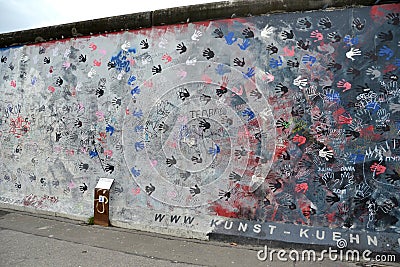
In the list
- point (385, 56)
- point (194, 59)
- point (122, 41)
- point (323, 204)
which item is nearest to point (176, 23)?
point (194, 59)

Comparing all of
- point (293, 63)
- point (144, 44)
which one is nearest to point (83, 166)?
point (144, 44)

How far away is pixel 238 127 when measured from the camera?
4977mm

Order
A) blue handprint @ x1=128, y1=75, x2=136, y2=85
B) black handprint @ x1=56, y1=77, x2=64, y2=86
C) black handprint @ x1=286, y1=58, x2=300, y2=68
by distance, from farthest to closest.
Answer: black handprint @ x1=56, y1=77, x2=64, y2=86 → blue handprint @ x1=128, y1=75, x2=136, y2=85 → black handprint @ x1=286, y1=58, x2=300, y2=68

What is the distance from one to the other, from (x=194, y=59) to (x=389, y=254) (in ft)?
12.2

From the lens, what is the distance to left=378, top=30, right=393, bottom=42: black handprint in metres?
4.38

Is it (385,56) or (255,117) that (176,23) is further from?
(385,56)

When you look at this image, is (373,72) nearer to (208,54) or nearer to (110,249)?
(208,54)

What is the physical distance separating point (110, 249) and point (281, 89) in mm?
3212


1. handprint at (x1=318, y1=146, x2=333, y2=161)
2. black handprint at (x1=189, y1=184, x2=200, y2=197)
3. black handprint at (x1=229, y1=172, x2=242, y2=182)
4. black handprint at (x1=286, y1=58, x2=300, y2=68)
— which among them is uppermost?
black handprint at (x1=286, y1=58, x2=300, y2=68)

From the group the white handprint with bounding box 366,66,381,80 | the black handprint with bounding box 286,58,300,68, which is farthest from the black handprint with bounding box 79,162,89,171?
the white handprint with bounding box 366,66,381,80

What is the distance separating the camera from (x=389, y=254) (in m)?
4.20

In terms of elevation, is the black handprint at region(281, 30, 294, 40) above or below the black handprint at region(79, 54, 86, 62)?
below

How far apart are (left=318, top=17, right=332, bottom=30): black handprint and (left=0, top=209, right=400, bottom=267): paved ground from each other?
3047 mm

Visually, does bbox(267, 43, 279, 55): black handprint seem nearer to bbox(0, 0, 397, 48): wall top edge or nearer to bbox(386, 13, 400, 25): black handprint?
bbox(0, 0, 397, 48): wall top edge
